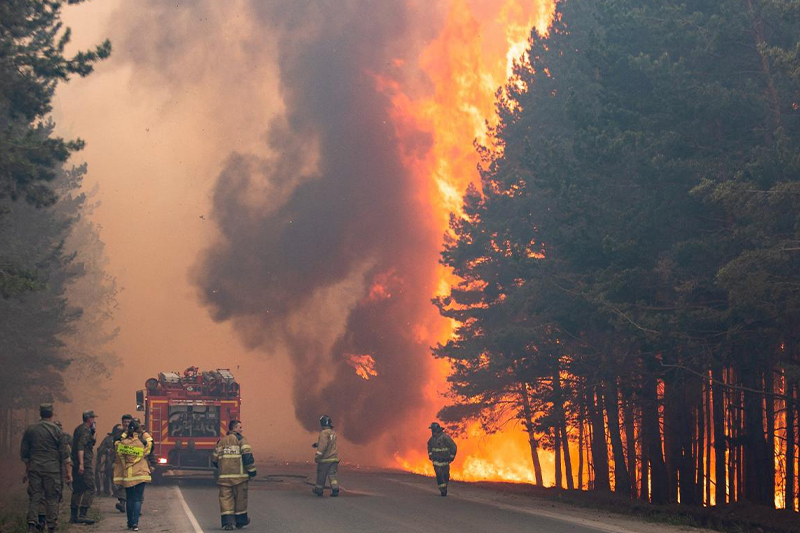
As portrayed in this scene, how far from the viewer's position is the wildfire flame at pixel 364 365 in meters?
49.3

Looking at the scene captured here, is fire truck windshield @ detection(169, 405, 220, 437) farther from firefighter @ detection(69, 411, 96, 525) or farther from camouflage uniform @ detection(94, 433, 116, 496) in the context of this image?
firefighter @ detection(69, 411, 96, 525)

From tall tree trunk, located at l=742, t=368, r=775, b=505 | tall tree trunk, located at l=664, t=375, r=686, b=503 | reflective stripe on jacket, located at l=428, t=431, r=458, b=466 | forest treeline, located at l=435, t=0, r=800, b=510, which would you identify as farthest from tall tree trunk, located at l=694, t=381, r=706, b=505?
reflective stripe on jacket, located at l=428, t=431, r=458, b=466

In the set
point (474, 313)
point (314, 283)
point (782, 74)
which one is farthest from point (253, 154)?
point (782, 74)

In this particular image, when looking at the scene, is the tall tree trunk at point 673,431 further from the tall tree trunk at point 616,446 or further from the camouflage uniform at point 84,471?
the camouflage uniform at point 84,471

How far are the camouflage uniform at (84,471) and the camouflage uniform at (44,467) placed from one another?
5.15ft

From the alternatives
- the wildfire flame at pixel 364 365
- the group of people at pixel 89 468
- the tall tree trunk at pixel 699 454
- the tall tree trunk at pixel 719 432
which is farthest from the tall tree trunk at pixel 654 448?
the wildfire flame at pixel 364 365

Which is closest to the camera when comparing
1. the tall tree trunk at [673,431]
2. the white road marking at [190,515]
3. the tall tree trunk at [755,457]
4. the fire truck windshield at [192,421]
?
the white road marking at [190,515]

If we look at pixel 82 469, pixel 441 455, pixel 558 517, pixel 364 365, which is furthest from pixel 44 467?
pixel 364 365

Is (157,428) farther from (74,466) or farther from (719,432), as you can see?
(719,432)

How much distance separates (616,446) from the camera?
2798 centimetres

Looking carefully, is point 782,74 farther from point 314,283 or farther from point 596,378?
point 314,283

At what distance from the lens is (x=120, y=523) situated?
55.6 ft

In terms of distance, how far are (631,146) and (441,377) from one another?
3145cm

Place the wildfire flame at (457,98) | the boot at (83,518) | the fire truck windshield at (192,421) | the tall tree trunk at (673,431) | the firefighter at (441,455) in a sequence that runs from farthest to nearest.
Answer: the wildfire flame at (457,98)
the fire truck windshield at (192,421)
the tall tree trunk at (673,431)
the firefighter at (441,455)
the boot at (83,518)
